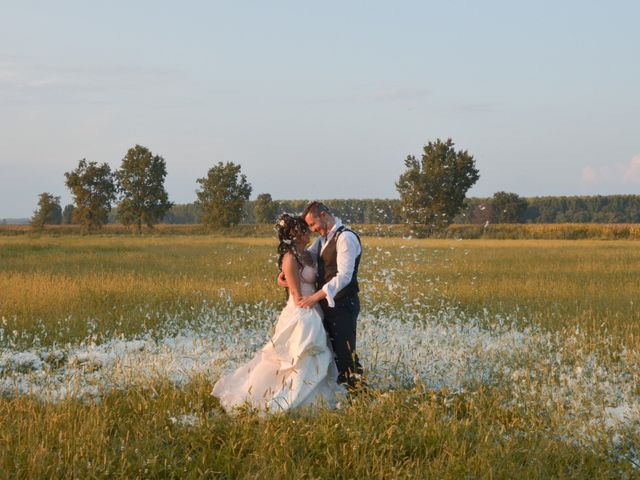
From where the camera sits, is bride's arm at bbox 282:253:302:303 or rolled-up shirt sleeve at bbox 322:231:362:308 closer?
rolled-up shirt sleeve at bbox 322:231:362:308

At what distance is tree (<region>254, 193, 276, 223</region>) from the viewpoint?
111938 mm

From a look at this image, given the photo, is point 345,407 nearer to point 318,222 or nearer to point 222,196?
→ point 318,222

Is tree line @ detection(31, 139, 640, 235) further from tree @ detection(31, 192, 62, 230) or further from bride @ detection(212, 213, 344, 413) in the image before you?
bride @ detection(212, 213, 344, 413)

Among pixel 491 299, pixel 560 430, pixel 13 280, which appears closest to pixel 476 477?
pixel 560 430

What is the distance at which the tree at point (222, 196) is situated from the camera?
8894 cm

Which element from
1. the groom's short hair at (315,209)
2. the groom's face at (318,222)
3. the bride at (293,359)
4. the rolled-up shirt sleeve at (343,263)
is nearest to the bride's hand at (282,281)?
the bride at (293,359)

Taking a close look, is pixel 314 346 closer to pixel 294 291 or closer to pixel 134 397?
pixel 294 291

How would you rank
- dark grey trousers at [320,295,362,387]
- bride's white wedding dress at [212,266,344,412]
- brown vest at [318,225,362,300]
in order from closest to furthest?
bride's white wedding dress at [212,266,344,412] < brown vest at [318,225,362,300] < dark grey trousers at [320,295,362,387]

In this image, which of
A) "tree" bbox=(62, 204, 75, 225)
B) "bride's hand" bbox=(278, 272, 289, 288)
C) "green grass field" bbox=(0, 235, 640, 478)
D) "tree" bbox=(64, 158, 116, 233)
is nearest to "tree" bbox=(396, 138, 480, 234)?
"tree" bbox=(64, 158, 116, 233)

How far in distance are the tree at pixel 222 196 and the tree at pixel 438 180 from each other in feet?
68.6

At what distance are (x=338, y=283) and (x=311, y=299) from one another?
1.26 feet

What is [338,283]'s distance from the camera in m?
7.80

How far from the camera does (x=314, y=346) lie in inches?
309

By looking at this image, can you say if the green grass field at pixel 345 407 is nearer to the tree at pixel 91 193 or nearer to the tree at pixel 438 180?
the tree at pixel 438 180
